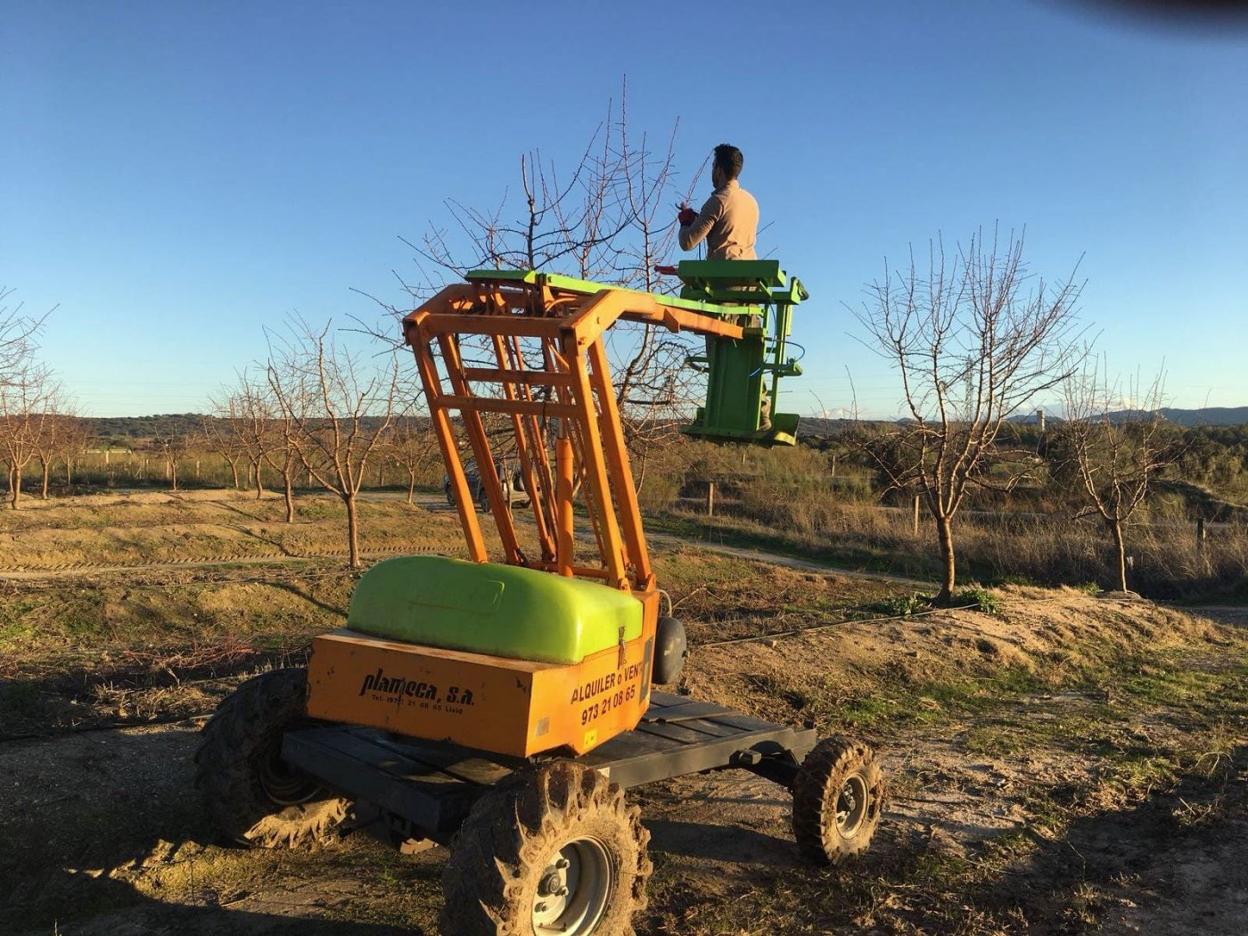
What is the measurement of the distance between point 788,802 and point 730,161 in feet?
12.9

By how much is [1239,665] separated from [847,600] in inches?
219

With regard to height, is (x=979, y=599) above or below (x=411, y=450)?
below

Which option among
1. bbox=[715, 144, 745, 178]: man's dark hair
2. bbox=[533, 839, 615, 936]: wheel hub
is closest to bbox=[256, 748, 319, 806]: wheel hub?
bbox=[533, 839, 615, 936]: wheel hub

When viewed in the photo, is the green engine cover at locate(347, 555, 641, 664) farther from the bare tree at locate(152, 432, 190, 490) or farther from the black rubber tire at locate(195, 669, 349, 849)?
the bare tree at locate(152, 432, 190, 490)

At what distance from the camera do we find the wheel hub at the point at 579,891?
356cm

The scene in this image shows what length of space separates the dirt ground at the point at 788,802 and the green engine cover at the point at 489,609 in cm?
135

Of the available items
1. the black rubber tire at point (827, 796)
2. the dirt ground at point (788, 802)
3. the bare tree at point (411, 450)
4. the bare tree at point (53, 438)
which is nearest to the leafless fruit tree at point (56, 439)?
the bare tree at point (53, 438)

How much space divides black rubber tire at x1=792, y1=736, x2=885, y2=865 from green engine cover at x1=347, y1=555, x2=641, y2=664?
138 cm

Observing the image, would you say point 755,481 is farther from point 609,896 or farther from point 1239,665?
point 609,896

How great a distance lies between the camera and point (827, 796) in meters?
4.67

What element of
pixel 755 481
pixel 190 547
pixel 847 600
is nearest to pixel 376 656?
pixel 847 600

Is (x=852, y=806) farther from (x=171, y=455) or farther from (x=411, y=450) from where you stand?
A: (x=171, y=455)

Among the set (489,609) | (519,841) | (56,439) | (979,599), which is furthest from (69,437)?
(519,841)

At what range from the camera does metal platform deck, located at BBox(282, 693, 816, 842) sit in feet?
12.2
